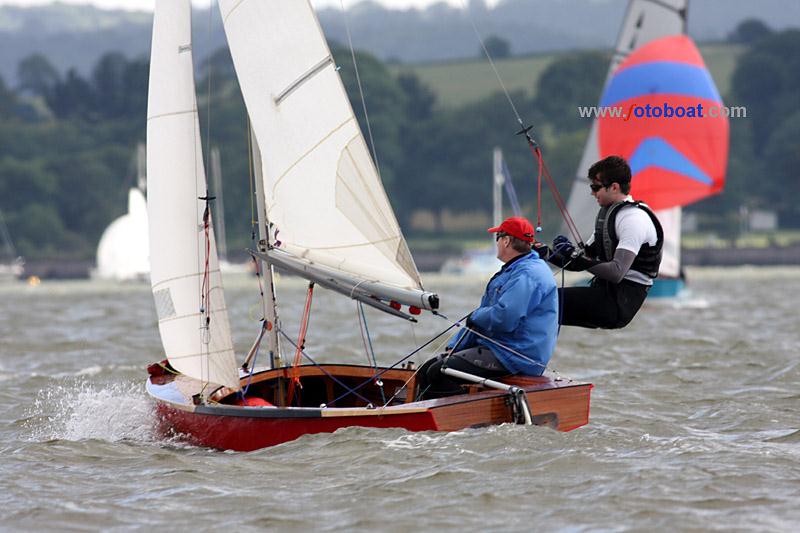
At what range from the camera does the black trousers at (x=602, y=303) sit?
26.2 feet

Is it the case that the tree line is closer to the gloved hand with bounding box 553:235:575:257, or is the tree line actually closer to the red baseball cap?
the gloved hand with bounding box 553:235:575:257

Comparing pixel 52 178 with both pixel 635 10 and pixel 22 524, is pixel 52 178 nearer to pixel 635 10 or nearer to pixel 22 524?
pixel 635 10

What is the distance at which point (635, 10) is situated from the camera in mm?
26234

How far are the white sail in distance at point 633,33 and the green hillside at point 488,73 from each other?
75398 millimetres

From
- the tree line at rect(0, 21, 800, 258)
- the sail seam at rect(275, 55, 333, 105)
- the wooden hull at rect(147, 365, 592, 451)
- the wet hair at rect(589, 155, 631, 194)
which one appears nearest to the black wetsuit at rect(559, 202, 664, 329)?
the wet hair at rect(589, 155, 631, 194)

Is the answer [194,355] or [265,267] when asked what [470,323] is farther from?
[194,355]

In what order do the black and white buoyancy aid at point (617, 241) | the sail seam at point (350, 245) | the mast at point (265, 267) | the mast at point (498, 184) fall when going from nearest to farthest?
the black and white buoyancy aid at point (617, 241) < the sail seam at point (350, 245) < the mast at point (265, 267) < the mast at point (498, 184)

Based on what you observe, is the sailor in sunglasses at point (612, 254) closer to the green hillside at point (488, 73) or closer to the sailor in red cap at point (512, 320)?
the sailor in red cap at point (512, 320)

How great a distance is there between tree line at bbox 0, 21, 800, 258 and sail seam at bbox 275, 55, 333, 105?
6308 cm

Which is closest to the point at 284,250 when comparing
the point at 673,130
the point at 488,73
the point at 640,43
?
the point at 673,130

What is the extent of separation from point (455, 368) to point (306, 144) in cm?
162

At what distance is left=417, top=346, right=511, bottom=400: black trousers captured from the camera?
25.9 feet

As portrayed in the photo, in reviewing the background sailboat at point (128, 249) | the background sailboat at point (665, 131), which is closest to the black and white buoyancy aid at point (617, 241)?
the background sailboat at point (665, 131)

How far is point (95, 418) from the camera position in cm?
959
